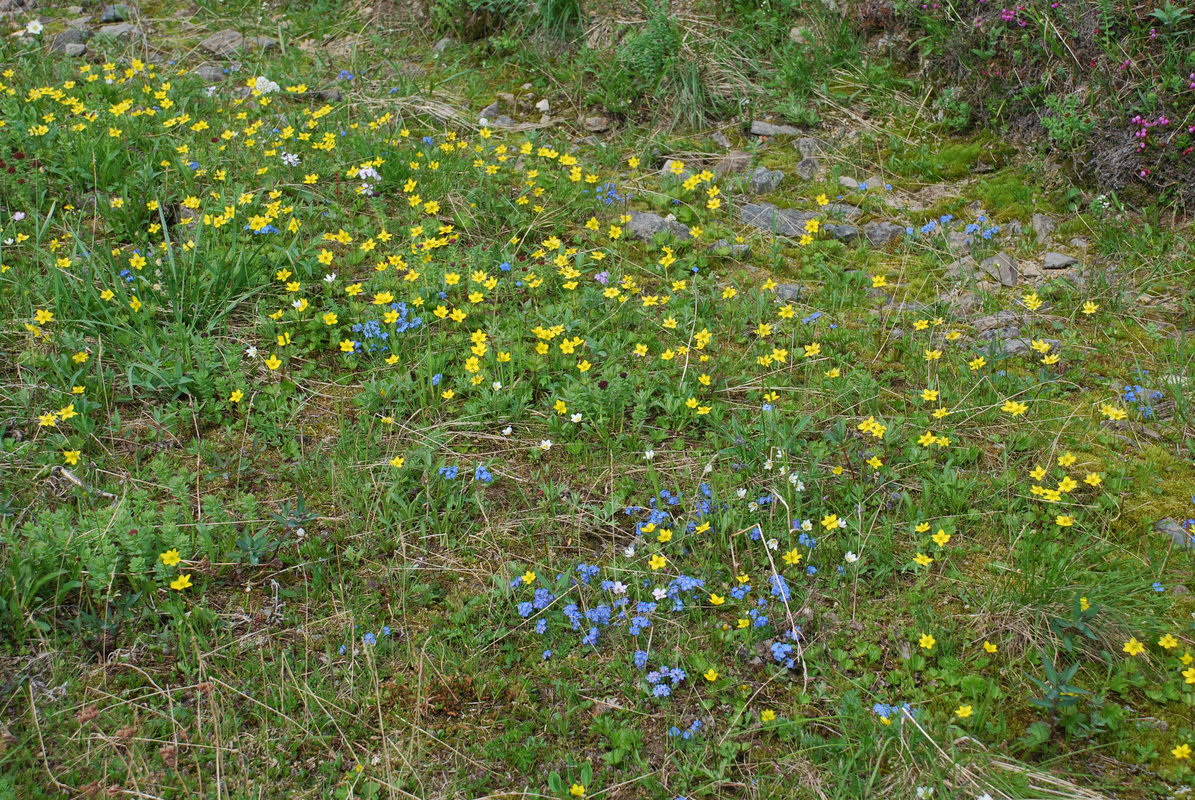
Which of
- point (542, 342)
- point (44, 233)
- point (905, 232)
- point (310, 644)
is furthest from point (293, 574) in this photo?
point (905, 232)

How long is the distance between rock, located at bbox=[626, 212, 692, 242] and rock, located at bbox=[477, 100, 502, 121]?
62.3 inches

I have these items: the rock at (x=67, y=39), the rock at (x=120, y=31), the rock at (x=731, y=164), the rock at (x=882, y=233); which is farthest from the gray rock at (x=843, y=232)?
the rock at (x=67, y=39)

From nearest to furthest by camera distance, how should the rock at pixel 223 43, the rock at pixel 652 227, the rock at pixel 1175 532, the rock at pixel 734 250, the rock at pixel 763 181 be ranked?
the rock at pixel 1175 532, the rock at pixel 734 250, the rock at pixel 652 227, the rock at pixel 763 181, the rock at pixel 223 43

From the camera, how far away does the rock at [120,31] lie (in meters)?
6.72

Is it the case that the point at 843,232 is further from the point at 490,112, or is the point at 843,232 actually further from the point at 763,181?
the point at 490,112

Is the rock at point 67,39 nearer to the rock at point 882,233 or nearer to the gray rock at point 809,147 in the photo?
the gray rock at point 809,147

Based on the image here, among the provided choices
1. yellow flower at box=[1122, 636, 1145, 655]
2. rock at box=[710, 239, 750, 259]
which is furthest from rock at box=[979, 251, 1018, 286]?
yellow flower at box=[1122, 636, 1145, 655]

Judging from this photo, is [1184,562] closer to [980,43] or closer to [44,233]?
[980,43]

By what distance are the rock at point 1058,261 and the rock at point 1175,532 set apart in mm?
1610

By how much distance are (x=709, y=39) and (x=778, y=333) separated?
2.68 meters

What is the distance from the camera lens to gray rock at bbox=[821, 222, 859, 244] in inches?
185

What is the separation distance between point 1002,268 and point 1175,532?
1681 mm

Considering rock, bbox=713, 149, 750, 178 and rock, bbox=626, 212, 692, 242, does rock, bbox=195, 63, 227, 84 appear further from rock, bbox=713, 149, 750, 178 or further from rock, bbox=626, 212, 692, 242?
rock, bbox=713, 149, 750, 178

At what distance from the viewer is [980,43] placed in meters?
5.06
